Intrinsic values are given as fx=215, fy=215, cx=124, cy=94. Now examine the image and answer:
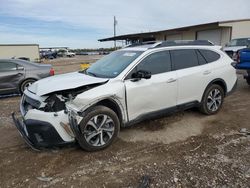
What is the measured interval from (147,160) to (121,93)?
1.15 m

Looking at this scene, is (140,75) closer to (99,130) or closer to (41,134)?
(99,130)

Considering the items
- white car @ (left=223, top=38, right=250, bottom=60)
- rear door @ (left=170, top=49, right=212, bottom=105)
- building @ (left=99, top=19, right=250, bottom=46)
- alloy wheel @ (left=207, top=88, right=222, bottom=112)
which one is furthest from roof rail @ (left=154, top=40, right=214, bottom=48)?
building @ (left=99, top=19, right=250, bottom=46)

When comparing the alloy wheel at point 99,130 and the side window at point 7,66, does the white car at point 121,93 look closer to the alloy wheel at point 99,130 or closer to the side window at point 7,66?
the alloy wheel at point 99,130

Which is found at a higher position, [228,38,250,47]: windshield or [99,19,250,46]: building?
[99,19,250,46]: building

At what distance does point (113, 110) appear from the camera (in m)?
3.72

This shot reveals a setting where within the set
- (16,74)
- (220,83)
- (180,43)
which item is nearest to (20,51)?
(16,74)

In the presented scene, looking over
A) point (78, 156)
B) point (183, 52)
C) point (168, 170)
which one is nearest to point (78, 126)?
point (78, 156)

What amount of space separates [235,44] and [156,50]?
43.3 ft

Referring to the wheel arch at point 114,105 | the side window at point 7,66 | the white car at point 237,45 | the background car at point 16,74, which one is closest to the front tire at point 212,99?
the wheel arch at point 114,105

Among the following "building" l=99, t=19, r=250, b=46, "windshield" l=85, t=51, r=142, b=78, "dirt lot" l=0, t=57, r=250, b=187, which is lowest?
"dirt lot" l=0, t=57, r=250, b=187

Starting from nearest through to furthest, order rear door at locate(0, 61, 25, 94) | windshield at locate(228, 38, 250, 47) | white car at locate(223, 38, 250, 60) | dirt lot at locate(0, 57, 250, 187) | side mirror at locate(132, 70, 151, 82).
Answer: dirt lot at locate(0, 57, 250, 187), side mirror at locate(132, 70, 151, 82), rear door at locate(0, 61, 25, 94), white car at locate(223, 38, 250, 60), windshield at locate(228, 38, 250, 47)

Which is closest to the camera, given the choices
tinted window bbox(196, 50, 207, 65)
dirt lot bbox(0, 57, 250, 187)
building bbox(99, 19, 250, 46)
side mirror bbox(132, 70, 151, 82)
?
dirt lot bbox(0, 57, 250, 187)

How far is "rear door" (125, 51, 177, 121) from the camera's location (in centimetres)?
378

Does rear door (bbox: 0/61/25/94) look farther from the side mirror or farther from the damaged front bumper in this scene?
the side mirror
